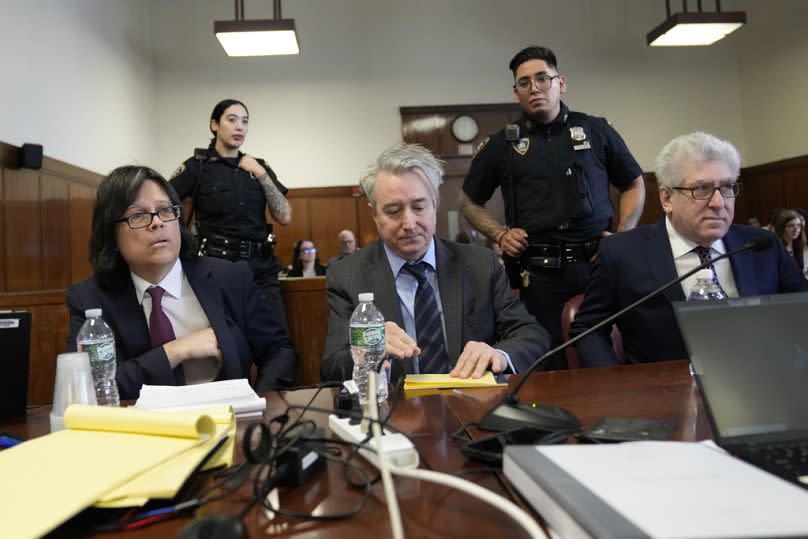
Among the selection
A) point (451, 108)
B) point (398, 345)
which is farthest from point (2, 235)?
point (451, 108)

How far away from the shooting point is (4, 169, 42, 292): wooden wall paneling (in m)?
4.50

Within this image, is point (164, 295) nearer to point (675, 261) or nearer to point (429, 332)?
point (429, 332)

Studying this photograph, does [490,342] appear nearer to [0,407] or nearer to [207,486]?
[207,486]

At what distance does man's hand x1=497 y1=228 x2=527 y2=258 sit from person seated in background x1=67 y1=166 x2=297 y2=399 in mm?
1249

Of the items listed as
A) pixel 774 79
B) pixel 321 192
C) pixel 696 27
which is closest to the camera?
pixel 696 27

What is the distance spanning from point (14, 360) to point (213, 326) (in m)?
0.55

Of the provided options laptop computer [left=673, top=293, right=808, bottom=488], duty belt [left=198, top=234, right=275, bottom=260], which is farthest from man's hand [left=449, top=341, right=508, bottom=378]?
duty belt [left=198, top=234, right=275, bottom=260]

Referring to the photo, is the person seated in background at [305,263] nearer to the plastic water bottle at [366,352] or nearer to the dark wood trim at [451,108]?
the dark wood trim at [451,108]

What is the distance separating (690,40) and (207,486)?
7.55 meters

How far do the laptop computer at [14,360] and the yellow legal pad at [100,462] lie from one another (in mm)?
446

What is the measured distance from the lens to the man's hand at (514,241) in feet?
9.09

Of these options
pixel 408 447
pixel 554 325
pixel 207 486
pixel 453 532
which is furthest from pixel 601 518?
pixel 554 325

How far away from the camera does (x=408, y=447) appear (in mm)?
842

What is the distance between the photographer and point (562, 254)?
273cm
